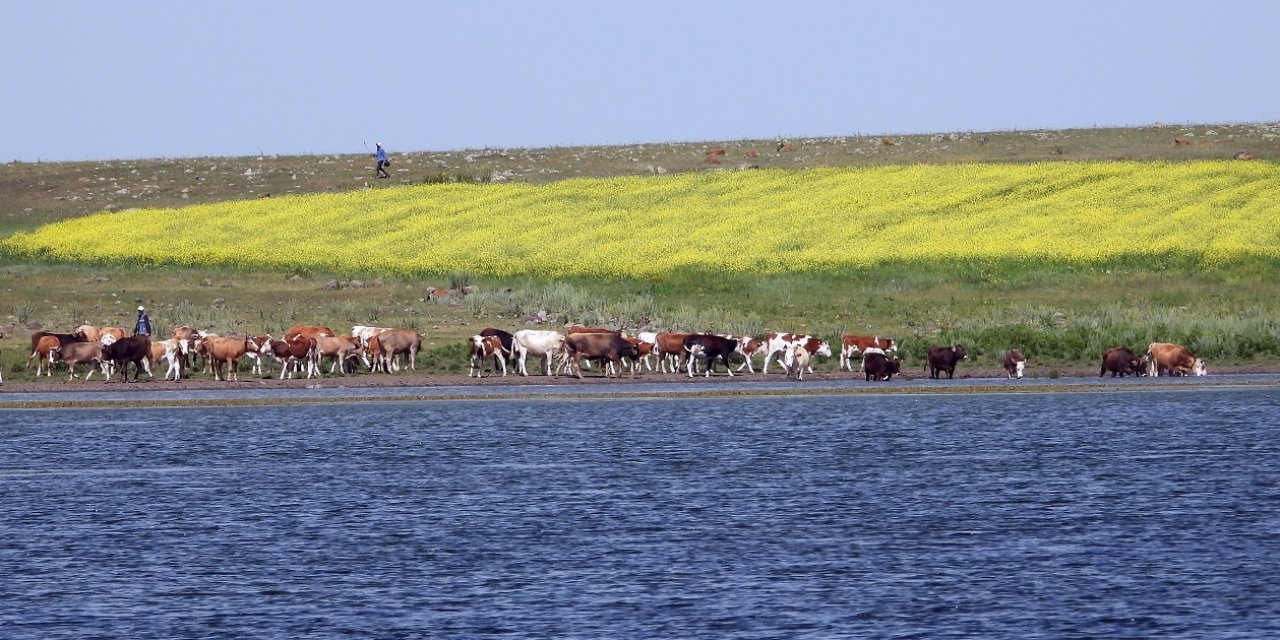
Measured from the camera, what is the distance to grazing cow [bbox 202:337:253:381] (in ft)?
151

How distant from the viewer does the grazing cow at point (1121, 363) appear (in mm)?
45938

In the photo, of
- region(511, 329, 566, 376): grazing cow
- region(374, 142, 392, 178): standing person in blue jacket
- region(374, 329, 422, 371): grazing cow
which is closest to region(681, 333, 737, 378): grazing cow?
region(511, 329, 566, 376): grazing cow

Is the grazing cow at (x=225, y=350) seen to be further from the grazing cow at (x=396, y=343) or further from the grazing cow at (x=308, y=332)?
the grazing cow at (x=396, y=343)

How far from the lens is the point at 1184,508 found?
2791cm

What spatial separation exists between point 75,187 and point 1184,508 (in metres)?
77.0

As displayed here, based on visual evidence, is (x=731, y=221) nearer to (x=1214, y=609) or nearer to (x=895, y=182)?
(x=895, y=182)

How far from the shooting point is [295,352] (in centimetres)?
4634

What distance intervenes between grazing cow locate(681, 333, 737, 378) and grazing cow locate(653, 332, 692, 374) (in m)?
0.24

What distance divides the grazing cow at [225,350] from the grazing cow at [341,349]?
5.46 ft

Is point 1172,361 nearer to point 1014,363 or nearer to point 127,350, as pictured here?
point 1014,363

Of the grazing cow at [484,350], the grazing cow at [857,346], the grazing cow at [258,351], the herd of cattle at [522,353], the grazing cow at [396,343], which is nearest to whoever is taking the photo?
the herd of cattle at [522,353]

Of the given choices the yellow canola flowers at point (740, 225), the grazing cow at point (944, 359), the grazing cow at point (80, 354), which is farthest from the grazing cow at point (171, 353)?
the yellow canola flowers at point (740, 225)

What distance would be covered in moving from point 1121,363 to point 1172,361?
113cm

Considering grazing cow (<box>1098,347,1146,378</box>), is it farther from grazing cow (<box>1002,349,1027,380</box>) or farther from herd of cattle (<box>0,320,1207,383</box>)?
grazing cow (<box>1002,349,1027,380</box>)
